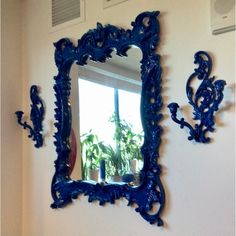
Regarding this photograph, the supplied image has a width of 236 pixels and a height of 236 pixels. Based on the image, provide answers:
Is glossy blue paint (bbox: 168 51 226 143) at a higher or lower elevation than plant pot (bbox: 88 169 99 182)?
higher

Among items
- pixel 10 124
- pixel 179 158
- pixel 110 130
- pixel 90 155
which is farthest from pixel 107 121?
pixel 10 124

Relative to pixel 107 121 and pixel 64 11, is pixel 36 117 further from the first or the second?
pixel 64 11

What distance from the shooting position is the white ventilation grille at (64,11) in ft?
5.14

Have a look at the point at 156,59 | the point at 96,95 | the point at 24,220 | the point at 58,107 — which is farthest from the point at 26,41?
the point at 24,220

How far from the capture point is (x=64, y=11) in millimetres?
1621

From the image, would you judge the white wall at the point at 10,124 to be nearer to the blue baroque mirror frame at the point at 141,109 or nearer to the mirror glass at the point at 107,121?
the blue baroque mirror frame at the point at 141,109

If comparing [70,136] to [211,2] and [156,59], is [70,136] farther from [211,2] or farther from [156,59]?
[211,2]

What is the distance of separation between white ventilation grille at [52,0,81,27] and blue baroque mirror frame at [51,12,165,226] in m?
0.13

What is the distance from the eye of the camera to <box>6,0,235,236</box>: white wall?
1.08 meters

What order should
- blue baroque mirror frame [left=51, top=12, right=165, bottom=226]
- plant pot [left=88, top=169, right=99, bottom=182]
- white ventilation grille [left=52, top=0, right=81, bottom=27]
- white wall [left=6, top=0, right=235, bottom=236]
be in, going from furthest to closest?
1. white ventilation grille [left=52, top=0, right=81, bottom=27]
2. plant pot [left=88, top=169, right=99, bottom=182]
3. blue baroque mirror frame [left=51, top=12, right=165, bottom=226]
4. white wall [left=6, top=0, right=235, bottom=236]

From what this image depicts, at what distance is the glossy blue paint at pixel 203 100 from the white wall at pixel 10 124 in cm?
96

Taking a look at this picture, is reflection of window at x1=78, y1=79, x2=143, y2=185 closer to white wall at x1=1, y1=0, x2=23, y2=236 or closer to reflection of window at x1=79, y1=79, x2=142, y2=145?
reflection of window at x1=79, y1=79, x2=142, y2=145

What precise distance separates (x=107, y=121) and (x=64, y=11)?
657 millimetres

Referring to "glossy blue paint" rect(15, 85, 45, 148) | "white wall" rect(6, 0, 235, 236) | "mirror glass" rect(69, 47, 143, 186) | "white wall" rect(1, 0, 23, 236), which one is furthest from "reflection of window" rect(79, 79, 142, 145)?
"white wall" rect(1, 0, 23, 236)
